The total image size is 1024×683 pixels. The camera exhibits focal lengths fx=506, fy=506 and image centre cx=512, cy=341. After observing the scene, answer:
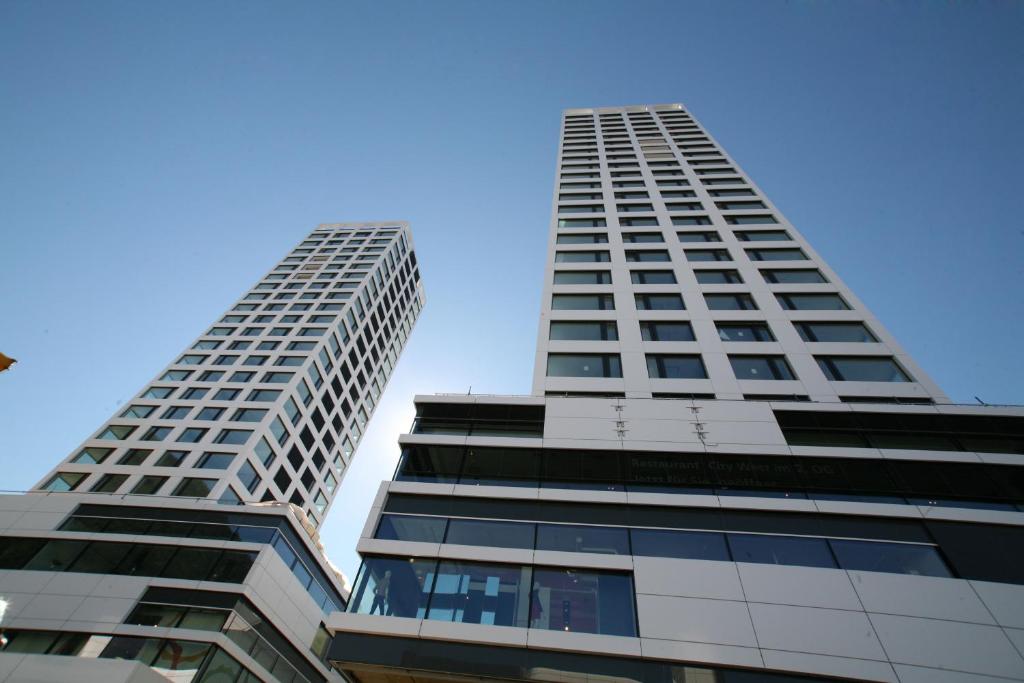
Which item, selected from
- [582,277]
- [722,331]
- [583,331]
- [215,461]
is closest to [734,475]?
[722,331]

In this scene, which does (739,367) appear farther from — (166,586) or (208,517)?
(208,517)

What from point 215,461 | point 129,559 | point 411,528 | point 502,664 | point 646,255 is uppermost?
point 646,255

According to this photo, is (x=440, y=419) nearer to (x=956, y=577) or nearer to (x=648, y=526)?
(x=648, y=526)

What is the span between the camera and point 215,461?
38844 mm

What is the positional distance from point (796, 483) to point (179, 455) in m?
42.0

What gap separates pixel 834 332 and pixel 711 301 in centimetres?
560

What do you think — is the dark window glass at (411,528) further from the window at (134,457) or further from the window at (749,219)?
the window at (134,457)

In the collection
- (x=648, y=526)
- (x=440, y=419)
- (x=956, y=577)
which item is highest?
(x=440, y=419)

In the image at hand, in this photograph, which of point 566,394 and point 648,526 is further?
point 566,394

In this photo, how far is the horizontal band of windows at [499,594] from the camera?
12797mm

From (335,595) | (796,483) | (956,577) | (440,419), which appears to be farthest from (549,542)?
(335,595)

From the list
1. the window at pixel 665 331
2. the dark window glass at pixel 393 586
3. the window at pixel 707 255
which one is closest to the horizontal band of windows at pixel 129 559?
the dark window glass at pixel 393 586

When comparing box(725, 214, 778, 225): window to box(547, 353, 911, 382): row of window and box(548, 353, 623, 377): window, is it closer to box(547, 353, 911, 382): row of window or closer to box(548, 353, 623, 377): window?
box(547, 353, 911, 382): row of window

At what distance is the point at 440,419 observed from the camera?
1928 centimetres
